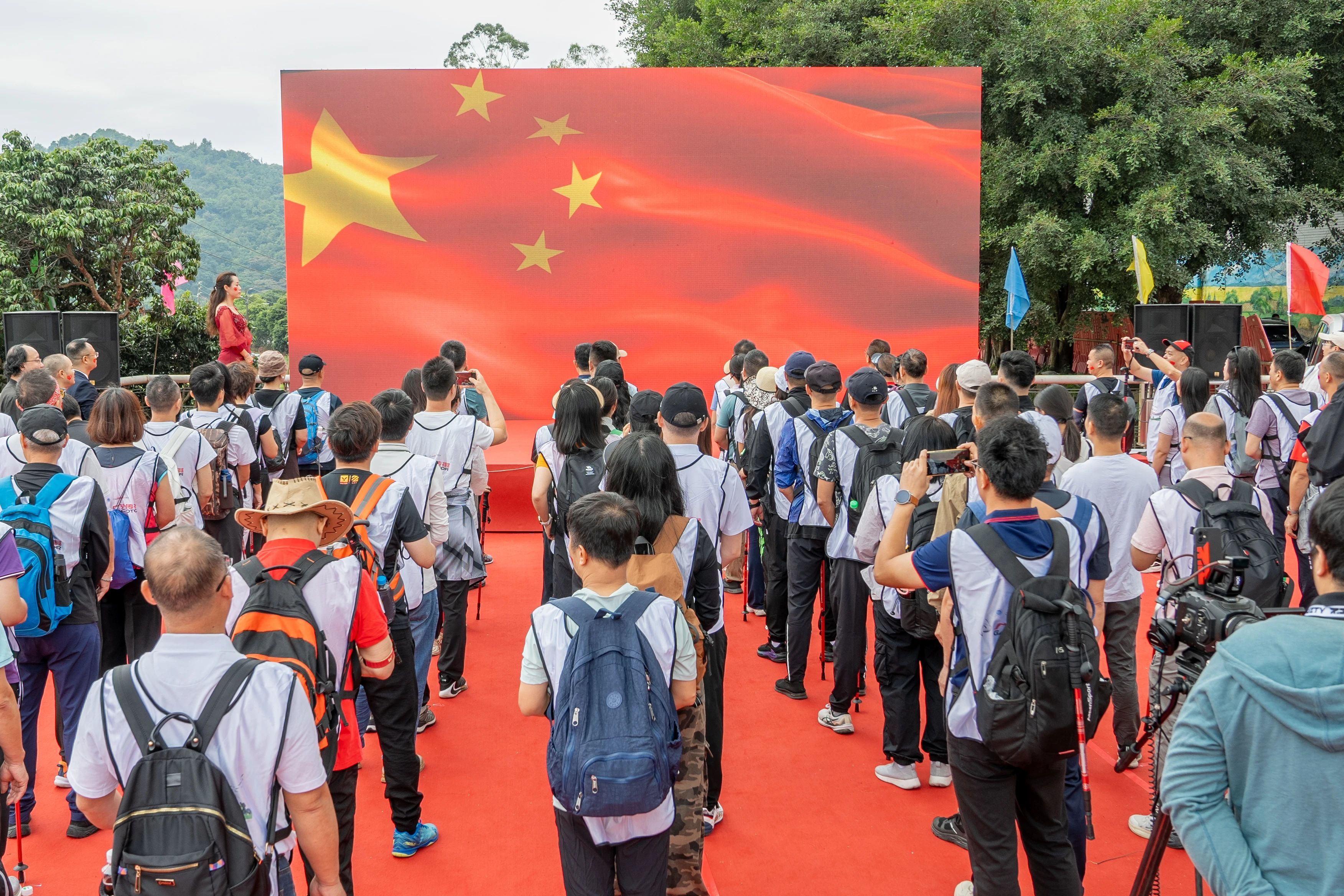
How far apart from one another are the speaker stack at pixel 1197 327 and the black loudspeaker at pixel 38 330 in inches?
390

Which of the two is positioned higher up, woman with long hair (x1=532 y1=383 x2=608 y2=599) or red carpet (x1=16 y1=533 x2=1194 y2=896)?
woman with long hair (x1=532 y1=383 x2=608 y2=599)

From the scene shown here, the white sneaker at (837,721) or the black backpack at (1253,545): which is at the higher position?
the black backpack at (1253,545)

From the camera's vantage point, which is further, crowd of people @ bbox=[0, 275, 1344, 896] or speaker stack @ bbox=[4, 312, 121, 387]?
speaker stack @ bbox=[4, 312, 121, 387]

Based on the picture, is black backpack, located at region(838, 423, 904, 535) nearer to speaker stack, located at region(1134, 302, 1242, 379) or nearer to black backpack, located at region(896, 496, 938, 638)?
black backpack, located at region(896, 496, 938, 638)

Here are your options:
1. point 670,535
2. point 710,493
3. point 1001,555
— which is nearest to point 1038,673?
point 1001,555

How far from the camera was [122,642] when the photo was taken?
13.7 feet

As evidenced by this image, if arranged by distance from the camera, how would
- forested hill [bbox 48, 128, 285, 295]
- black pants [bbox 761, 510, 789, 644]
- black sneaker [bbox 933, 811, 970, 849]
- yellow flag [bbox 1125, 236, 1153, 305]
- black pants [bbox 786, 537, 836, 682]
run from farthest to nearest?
forested hill [bbox 48, 128, 285, 295], yellow flag [bbox 1125, 236, 1153, 305], black pants [bbox 761, 510, 789, 644], black pants [bbox 786, 537, 836, 682], black sneaker [bbox 933, 811, 970, 849]

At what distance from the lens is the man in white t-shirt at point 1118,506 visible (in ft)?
12.7

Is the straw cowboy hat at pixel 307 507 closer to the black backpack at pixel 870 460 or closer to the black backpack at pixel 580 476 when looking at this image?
the black backpack at pixel 580 476

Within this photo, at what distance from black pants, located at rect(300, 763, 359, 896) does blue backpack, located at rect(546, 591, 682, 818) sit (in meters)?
0.91

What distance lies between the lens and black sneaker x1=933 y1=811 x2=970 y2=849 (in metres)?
3.56

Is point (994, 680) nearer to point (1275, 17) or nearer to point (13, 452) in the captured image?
point (13, 452)

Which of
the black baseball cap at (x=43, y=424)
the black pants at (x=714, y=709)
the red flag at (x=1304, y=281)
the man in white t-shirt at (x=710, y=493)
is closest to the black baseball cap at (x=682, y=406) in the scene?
the man in white t-shirt at (x=710, y=493)

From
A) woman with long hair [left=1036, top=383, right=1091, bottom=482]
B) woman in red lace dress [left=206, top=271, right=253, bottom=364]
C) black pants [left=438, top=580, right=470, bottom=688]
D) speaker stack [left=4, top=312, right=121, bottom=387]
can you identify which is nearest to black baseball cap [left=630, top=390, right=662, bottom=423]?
black pants [left=438, top=580, right=470, bottom=688]
